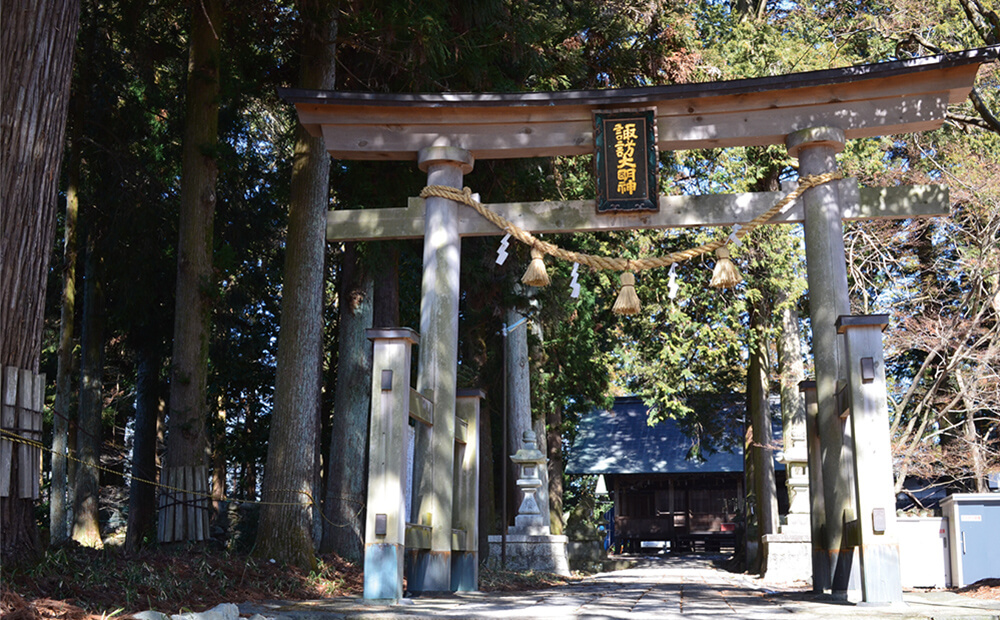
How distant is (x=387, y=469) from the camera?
5922mm

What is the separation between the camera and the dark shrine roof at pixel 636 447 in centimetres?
2511

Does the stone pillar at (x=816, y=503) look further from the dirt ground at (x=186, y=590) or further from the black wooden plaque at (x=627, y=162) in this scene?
the black wooden plaque at (x=627, y=162)

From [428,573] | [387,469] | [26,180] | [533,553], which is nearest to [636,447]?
[533,553]

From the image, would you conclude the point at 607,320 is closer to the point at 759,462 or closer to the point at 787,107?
the point at 759,462

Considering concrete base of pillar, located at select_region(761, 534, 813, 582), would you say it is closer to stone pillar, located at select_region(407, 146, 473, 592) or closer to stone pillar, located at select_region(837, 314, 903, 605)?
stone pillar, located at select_region(837, 314, 903, 605)

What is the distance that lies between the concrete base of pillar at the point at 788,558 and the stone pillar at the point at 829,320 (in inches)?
294

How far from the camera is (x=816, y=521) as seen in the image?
7086 mm

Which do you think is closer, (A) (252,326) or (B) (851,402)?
(B) (851,402)

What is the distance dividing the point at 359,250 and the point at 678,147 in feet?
15.2

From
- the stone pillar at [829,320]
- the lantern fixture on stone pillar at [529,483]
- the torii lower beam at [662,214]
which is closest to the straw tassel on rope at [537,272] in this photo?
the torii lower beam at [662,214]

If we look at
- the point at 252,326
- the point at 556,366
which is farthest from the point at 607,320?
the point at 252,326

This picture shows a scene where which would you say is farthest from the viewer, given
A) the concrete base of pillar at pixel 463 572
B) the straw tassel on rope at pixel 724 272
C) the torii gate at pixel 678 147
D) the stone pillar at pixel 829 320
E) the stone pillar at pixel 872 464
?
the straw tassel on rope at pixel 724 272

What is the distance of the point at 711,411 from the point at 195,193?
1473 cm

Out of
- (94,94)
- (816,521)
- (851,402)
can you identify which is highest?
(94,94)
